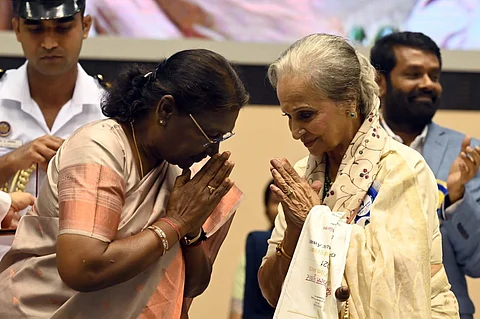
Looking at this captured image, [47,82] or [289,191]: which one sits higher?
[289,191]

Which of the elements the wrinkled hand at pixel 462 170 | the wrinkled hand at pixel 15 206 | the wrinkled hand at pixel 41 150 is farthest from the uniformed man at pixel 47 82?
the wrinkled hand at pixel 462 170

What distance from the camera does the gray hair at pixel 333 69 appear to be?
268cm

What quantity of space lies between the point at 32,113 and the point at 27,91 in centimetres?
11

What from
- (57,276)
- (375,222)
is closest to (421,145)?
(375,222)

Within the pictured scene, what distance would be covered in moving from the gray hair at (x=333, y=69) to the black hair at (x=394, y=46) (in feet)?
3.78

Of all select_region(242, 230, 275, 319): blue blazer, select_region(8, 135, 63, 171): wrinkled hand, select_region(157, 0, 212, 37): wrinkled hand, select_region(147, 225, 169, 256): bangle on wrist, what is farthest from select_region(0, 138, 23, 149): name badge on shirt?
select_region(157, 0, 212, 37): wrinkled hand

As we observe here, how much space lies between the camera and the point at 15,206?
9.74ft

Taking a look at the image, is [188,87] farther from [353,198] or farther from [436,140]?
[436,140]

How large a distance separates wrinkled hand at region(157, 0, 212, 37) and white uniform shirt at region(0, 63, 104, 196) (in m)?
1.33

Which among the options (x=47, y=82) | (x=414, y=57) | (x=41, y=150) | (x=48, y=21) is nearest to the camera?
(x=41, y=150)

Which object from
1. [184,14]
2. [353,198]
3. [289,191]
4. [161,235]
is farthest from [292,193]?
[184,14]

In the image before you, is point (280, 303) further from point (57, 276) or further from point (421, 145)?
point (421, 145)

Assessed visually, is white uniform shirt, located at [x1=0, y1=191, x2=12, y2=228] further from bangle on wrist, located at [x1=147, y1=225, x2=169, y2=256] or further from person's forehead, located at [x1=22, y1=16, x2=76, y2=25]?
person's forehead, located at [x1=22, y1=16, x2=76, y2=25]

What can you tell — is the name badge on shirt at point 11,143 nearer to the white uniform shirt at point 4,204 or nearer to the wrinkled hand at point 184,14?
the white uniform shirt at point 4,204
